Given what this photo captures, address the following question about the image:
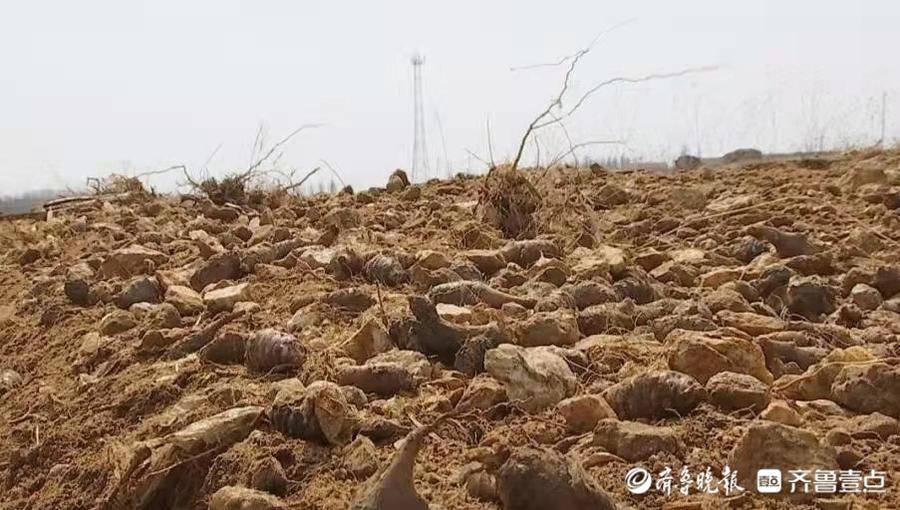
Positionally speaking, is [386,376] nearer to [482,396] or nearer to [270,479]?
[482,396]

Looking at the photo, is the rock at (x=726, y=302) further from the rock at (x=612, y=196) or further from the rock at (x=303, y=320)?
the rock at (x=612, y=196)

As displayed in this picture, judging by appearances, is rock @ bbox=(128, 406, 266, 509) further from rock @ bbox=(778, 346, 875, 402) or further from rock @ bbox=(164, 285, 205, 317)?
rock @ bbox=(778, 346, 875, 402)

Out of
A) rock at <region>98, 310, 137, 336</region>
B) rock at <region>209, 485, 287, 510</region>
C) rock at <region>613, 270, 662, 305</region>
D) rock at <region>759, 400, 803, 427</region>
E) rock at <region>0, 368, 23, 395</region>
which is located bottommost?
rock at <region>0, 368, 23, 395</region>

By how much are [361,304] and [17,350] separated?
125 centimetres

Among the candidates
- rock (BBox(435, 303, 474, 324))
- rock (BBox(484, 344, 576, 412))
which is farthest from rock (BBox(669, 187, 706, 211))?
rock (BBox(484, 344, 576, 412))

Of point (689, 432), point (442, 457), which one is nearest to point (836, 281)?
point (689, 432)

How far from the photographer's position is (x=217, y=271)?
3131mm

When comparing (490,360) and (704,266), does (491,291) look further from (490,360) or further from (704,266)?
(704,266)

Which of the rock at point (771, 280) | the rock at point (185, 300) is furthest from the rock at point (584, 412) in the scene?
the rock at point (185, 300)

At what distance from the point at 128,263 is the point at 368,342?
62.6 inches

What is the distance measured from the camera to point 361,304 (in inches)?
101

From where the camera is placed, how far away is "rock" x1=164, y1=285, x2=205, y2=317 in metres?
2.73

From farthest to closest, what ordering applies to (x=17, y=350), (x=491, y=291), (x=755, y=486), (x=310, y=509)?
1. (x=17, y=350)
2. (x=491, y=291)
3. (x=310, y=509)
4. (x=755, y=486)

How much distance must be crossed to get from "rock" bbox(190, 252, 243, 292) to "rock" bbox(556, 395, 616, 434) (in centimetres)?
172
